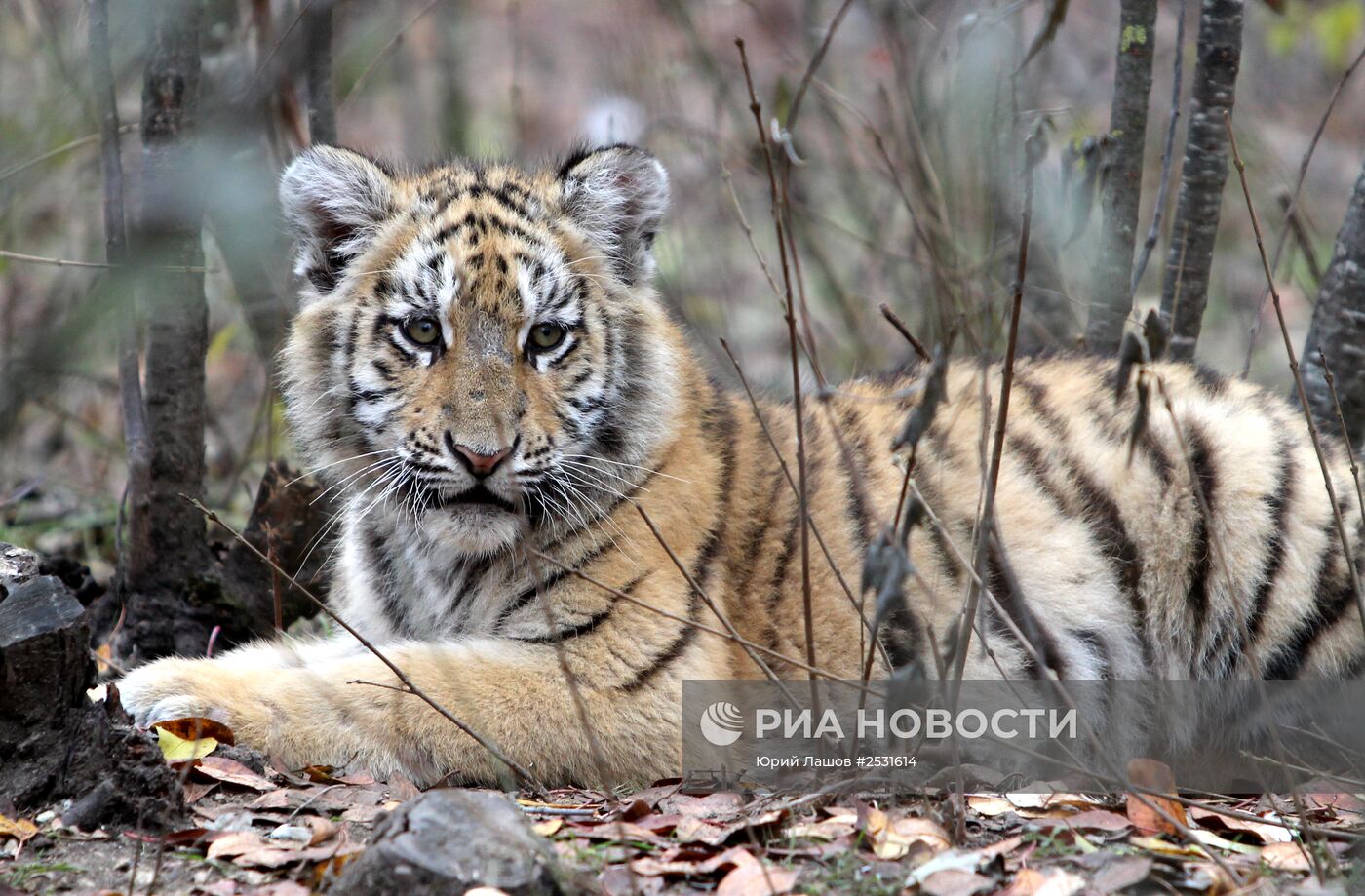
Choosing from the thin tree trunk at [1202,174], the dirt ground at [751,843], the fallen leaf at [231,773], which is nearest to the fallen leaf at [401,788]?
the dirt ground at [751,843]

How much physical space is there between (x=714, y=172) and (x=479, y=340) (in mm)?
4657

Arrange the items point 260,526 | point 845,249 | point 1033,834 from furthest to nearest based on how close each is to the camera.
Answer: point 845,249, point 260,526, point 1033,834

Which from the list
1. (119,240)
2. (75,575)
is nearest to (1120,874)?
(119,240)

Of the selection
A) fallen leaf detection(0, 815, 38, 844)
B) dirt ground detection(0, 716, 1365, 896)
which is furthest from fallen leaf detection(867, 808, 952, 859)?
fallen leaf detection(0, 815, 38, 844)

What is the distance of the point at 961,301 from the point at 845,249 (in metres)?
4.99

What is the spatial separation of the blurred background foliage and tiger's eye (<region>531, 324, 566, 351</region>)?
27.5 inches

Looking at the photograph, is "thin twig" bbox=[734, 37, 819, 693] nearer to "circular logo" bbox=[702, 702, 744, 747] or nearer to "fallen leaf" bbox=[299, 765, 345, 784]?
"circular logo" bbox=[702, 702, 744, 747]

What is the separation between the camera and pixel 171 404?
4.96m

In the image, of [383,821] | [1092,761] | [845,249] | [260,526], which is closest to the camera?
[383,821]

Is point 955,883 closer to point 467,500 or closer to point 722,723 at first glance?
point 722,723

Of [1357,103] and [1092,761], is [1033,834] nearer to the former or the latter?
[1092,761]

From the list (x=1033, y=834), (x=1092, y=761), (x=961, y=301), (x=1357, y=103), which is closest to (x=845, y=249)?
(x=961, y=301)

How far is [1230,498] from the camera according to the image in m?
4.35

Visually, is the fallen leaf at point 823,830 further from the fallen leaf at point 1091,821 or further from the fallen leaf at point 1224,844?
the fallen leaf at point 1224,844
